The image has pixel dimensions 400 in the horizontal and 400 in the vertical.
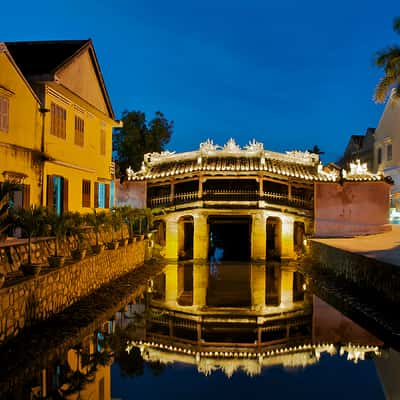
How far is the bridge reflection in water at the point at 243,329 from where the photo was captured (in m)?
10.5

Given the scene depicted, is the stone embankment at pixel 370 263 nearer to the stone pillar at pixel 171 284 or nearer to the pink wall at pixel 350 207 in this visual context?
the pink wall at pixel 350 207

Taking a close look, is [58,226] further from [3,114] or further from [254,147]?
[254,147]

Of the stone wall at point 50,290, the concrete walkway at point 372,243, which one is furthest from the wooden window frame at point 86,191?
the concrete walkway at point 372,243

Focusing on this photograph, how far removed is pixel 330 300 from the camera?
16.4 meters

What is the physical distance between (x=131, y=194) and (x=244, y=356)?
2145cm

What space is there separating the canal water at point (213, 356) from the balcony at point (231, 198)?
12.7m

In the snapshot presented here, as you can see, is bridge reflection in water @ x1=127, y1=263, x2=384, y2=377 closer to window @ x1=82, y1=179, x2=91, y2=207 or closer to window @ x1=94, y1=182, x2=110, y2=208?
window @ x1=82, y1=179, x2=91, y2=207

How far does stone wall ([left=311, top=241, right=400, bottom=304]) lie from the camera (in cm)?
1320

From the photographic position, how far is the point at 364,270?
53.8ft

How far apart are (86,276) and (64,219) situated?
183 cm

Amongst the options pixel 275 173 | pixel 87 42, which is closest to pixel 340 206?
pixel 275 173

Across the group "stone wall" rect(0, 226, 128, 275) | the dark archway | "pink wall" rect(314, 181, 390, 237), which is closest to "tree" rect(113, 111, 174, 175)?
the dark archway

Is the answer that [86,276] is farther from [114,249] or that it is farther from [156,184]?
[156,184]

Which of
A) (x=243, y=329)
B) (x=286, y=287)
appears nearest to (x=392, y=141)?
(x=286, y=287)
